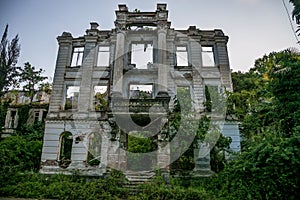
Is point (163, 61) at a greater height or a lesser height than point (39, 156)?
greater

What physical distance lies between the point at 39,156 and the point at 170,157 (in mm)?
10383

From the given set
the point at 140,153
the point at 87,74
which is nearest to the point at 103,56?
the point at 87,74

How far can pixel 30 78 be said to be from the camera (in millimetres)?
26875

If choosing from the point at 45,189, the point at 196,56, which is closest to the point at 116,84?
the point at 196,56

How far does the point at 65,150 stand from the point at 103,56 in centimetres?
842

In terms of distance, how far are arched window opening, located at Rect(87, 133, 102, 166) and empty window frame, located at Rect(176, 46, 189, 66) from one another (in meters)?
8.58

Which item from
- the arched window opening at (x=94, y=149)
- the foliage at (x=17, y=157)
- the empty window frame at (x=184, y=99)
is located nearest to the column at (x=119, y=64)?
the arched window opening at (x=94, y=149)

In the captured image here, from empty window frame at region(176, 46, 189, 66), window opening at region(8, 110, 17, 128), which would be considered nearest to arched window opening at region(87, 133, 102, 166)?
empty window frame at region(176, 46, 189, 66)

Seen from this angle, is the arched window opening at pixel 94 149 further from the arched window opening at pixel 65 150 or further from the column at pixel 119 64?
the column at pixel 119 64

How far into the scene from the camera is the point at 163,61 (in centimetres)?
1853

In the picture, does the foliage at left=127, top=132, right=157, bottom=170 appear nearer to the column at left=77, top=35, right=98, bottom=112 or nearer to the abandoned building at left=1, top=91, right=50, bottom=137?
the column at left=77, top=35, right=98, bottom=112

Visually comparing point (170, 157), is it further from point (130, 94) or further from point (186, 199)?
point (130, 94)

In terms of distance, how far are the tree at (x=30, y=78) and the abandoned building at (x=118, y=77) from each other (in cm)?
791

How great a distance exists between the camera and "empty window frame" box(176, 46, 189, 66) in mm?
19828
